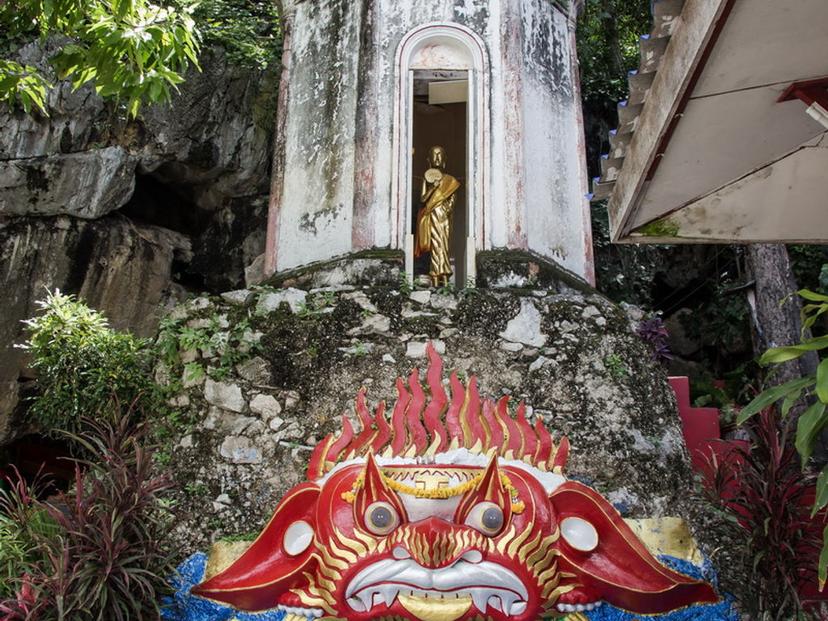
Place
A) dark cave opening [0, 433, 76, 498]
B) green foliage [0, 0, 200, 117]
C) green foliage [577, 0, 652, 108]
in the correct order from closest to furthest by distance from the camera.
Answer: green foliage [0, 0, 200, 117] < dark cave opening [0, 433, 76, 498] < green foliage [577, 0, 652, 108]

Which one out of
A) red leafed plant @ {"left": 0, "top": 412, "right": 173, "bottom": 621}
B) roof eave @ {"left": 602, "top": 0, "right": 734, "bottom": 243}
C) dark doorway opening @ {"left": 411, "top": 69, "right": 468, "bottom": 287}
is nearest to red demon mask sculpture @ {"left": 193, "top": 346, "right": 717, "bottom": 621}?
red leafed plant @ {"left": 0, "top": 412, "right": 173, "bottom": 621}

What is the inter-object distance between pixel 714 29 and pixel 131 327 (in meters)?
9.13

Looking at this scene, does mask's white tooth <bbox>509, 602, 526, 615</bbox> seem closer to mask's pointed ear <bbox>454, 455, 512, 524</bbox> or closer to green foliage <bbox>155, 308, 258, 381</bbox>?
mask's pointed ear <bbox>454, 455, 512, 524</bbox>

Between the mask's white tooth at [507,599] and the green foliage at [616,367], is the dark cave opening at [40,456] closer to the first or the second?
the green foliage at [616,367]

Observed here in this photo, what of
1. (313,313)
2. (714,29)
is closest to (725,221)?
(714,29)

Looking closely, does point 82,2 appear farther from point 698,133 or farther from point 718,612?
point 718,612

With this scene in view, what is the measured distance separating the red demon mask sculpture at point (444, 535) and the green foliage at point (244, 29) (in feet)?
25.4

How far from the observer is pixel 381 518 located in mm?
5602

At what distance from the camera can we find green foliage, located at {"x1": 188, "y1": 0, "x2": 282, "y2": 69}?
12.7 m

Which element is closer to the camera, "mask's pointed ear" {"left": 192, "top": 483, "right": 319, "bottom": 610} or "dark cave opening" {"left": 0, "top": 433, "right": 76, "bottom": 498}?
"mask's pointed ear" {"left": 192, "top": 483, "right": 319, "bottom": 610}

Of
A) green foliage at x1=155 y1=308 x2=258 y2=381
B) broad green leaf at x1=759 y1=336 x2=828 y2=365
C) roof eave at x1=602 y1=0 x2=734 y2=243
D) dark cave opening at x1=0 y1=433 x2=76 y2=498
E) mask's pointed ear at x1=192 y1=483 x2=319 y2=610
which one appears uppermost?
roof eave at x1=602 y1=0 x2=734 y2=243

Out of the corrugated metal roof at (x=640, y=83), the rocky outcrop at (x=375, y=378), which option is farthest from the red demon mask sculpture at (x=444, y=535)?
the corrugated metal roof at (x=640, y=83)

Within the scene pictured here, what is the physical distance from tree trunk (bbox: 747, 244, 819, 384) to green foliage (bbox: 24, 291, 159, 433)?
21.7ft

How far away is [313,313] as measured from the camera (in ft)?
25.3
